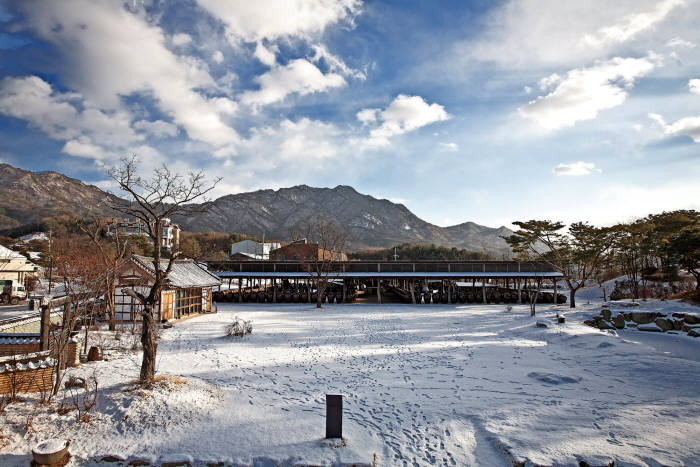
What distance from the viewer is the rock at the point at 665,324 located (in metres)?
14.3

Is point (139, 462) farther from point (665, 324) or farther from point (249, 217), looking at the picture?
point (249, 217)

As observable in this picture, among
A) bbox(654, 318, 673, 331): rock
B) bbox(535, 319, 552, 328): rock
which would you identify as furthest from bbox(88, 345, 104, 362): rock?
bbox(654, 318, 673, 331): rock

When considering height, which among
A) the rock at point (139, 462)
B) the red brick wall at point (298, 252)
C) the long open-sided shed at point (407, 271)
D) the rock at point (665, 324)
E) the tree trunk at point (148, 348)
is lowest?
the rock at point (139, 462)

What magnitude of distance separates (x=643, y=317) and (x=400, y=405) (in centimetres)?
1399

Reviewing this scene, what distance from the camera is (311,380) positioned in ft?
28.8

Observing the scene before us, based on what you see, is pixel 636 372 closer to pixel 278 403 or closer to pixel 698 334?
pixel 698 334

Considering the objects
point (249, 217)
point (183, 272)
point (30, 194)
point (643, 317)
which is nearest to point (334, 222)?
point (249, 217)

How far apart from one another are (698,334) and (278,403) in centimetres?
1489

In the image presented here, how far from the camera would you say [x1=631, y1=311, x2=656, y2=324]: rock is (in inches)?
599

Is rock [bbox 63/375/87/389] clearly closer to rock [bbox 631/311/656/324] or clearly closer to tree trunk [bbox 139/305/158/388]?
tree trunk [bbox 139/305/158/388]

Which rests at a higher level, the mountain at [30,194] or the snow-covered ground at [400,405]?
the mountain at [30,194]

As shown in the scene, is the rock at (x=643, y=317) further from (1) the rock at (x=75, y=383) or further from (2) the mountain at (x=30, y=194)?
(2) the mountain at (x=30, y=194)

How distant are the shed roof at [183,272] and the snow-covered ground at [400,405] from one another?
576 centimetres

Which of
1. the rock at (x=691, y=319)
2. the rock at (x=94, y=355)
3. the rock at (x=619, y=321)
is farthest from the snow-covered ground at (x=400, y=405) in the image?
the rock at (x=619, y=321)
